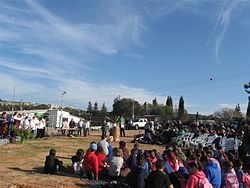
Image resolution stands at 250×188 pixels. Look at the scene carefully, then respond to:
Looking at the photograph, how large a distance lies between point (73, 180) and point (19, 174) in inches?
69.0

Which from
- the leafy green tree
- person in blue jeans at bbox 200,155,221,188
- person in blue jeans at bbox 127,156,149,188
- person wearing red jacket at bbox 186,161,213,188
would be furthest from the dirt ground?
the leafy green tree

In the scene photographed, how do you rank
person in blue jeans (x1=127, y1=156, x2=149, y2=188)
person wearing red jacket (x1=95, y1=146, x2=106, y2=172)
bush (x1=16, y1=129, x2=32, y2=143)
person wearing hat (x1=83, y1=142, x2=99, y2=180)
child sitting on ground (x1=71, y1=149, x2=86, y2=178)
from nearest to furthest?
person in blue jeans (x1=127, y1=156, x2=149, y2=188)
person wearing hat (x1=83, y1=142, x2=99, y2=180)
person wearing red jacket (x1=95, y1=146, x2=106, y2=172)
child sitting on ground (x1=71, y1=149, x2=86, y2=178)
bush (x1=16, y1=129, x2=32, y2=143)

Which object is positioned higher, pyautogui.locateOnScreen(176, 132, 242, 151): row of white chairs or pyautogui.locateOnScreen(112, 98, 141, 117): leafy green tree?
pyautogui.locateOnScreen(112, 98, 141, 117): leafy green tree

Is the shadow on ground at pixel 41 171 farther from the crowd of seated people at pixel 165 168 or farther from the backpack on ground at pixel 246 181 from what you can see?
the backpack on ground at pixel 246 181

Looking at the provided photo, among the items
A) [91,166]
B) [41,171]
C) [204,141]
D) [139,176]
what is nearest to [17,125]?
[41,171]

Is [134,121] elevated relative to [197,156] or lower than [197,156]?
elevated

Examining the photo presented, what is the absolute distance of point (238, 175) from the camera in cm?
862

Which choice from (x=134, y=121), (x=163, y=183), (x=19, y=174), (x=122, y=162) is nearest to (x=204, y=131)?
(x=122, y=162)

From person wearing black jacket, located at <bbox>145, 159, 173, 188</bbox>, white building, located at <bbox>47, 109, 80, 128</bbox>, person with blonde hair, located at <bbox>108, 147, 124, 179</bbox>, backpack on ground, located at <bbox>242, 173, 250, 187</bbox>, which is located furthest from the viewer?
white building, located at <bbox>47, 109, 80, 128</bbox>

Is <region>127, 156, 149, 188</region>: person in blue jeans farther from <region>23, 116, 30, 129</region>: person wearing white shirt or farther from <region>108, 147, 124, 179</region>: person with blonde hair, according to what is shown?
<region>23, 116, 30, 129</region>: person wearing white shirt

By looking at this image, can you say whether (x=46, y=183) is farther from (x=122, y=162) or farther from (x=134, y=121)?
(x=134, y=121)

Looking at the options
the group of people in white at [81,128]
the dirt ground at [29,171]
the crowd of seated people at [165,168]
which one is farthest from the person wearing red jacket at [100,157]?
the group of people in white at [81,128]

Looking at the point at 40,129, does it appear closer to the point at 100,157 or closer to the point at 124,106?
the point at 100,157

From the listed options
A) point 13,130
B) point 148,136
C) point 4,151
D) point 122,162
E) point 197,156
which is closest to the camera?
point 197,156
